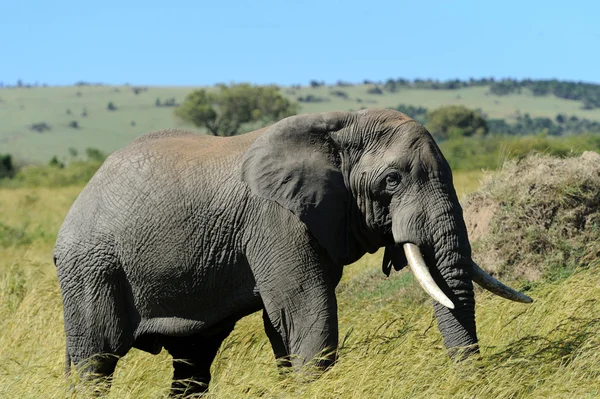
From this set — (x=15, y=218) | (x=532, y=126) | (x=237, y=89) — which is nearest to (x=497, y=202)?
(x=15, y=218)

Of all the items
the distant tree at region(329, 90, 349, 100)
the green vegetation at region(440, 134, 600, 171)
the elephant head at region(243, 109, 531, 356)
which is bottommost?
the distant tree at region(329, 90, 349, 100)

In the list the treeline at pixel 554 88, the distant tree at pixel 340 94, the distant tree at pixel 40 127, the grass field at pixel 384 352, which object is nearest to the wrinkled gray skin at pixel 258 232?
the grass field at pixel 384 352

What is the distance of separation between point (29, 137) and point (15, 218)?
73.3 meters

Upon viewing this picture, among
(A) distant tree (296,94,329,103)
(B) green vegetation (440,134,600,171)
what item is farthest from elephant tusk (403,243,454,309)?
(A) distant tree (296,94,329,103)

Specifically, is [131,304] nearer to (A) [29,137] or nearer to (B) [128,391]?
(B) [128,391]

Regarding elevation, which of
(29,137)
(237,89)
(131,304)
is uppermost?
(131,304)

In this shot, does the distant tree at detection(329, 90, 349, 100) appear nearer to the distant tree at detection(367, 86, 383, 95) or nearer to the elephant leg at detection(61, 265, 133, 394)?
the distant tree at detection(367, 86, 383, 95)

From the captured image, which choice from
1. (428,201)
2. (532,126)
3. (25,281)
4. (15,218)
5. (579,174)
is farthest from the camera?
(532,126)

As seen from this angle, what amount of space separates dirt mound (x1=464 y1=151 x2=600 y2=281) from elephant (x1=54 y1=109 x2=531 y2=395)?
3.65 meters

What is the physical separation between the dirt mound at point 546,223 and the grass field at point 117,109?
7581 centimetres

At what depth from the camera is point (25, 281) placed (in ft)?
35.3

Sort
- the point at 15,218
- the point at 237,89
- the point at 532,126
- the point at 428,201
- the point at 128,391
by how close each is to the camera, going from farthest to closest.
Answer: the point at 532,126 → the point at 237,89 → the point at 15,218 → the point at 128,391 → the point at 428,201

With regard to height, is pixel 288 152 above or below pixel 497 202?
above

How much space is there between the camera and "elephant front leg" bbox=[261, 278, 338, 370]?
604 cm
